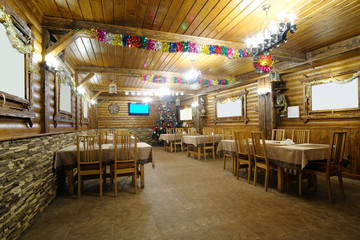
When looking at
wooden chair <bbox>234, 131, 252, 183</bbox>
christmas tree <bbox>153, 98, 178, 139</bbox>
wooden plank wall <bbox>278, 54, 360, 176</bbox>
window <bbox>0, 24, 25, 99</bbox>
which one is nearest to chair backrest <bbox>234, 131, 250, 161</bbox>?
wooden chair <bbox>234, 131, 252, 183</bbox>

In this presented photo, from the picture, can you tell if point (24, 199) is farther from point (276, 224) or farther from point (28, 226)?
point (276, 224)

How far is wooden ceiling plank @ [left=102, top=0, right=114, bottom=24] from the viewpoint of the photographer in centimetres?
285

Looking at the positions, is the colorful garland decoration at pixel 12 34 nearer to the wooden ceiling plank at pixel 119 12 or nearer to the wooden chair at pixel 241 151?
the wooden ceiling plank at pixel 119 12

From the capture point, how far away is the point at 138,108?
40.0ft

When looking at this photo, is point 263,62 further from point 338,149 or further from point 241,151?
point 338,149

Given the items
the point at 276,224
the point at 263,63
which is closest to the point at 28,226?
the point at 276,224

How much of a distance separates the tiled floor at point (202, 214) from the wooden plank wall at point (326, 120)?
975mm

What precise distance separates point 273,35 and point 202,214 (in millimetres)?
2993

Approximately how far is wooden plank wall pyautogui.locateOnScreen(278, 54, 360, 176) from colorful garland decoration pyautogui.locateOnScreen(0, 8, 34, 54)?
254 inches

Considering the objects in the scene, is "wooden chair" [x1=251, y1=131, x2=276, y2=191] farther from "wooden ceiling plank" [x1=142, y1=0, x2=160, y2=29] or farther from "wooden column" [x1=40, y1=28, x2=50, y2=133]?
"wooden column" [x1=40, y1=28, x2=50, y2=133]

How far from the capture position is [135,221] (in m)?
2.52

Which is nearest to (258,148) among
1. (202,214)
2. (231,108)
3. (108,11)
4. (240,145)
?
(240,145)

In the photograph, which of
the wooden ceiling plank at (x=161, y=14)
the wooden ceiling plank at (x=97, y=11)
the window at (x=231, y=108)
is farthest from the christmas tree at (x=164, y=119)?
the wooden ceiling plank at (x=97, y=11)

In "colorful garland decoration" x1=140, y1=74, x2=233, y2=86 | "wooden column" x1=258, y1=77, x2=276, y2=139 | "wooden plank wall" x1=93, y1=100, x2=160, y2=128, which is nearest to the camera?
"wooden column" x1=258, y1=77, x2=276, y2=139
